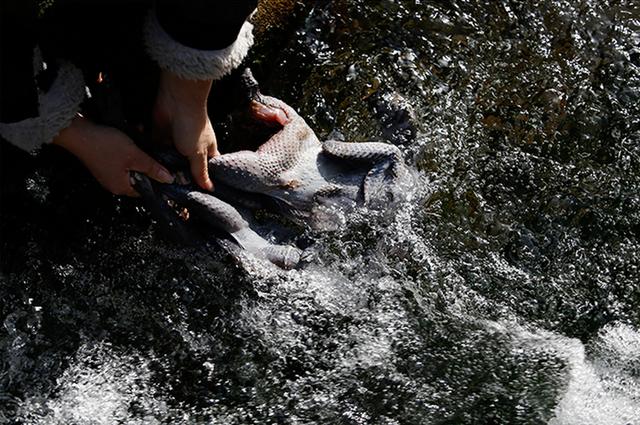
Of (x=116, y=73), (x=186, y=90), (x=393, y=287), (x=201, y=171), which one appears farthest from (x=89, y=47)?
(x=393, y=287)

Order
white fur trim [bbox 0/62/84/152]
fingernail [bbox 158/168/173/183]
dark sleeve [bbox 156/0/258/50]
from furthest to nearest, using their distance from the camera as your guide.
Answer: fingernail [bbox 158/168/173/183]
white fur trim [bbox 0/62/84/152]
dark sleeve [bbox 156/0/258/50]

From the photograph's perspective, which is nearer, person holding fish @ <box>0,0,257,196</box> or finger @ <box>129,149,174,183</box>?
A: person holding fish @ <box>0,0,257,196</box>

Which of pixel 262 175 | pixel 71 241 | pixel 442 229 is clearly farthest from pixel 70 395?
pixel 442 229

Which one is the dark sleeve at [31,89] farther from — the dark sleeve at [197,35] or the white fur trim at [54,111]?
the dark sleeve at [197,35]

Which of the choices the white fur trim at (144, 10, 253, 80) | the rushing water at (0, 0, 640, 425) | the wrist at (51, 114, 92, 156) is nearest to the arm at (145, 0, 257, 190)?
the white fur trim at (144, 10, 253, 80)

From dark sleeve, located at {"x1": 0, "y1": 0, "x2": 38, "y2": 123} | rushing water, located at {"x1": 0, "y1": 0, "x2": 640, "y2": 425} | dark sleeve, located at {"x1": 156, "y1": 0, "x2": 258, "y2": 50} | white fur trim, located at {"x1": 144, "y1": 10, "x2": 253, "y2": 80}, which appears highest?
dark sleeve, located at {"x1": 156, "y1": 0, "x2": 258, "y2": 50}

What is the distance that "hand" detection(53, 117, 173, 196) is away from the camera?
2.14 m

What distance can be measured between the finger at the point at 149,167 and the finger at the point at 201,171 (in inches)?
2.3

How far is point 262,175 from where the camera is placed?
227 centimetres

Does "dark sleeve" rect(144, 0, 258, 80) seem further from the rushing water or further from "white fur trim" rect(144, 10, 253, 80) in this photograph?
the rushing water

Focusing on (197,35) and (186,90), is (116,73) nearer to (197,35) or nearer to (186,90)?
(186,90)

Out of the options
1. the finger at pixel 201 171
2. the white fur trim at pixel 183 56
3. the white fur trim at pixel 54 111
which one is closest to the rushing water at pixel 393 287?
the finger at pixel 201 171

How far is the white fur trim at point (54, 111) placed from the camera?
206 cm

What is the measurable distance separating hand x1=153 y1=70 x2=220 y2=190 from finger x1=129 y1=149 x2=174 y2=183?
2.3 inches
